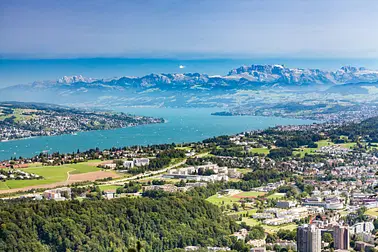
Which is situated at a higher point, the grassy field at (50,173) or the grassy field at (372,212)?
the grassy field at (50,173)

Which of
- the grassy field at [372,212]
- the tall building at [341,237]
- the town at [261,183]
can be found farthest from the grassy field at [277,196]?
the tall building at [341,237]

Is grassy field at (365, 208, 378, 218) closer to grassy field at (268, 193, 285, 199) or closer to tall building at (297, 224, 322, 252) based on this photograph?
grassy field at (268, 193, 285, 199)

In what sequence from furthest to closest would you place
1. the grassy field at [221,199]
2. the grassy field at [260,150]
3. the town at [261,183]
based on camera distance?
1. the grassy field at [260,150]
2. the grassy field at [221,199]
3. the town at [261,183]

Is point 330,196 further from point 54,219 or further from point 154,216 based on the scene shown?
point 54,219

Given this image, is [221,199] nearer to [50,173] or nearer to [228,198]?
[228,198]

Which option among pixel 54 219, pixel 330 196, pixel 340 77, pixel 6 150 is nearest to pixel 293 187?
pixel 330 196

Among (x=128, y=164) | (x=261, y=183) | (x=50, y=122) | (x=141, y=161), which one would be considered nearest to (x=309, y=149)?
(x=141, y=161)

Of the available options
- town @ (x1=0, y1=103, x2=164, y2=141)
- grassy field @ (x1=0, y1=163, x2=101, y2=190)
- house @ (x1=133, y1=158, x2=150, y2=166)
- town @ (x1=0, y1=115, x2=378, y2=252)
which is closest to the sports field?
grassy field @ (x1=0, y1=163, x2=101, y2=190)

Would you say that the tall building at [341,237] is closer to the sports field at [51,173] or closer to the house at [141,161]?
the sports field at [51,173]
